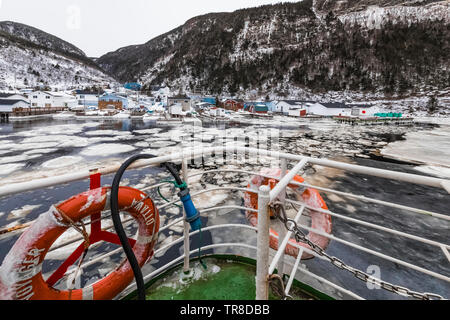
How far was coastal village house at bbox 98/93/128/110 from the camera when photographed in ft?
150

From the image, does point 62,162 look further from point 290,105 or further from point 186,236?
point 290,105

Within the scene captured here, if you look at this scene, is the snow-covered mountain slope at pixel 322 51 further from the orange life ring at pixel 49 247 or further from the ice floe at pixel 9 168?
the orange life ring at pixel 49 247

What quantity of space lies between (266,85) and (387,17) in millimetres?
64400

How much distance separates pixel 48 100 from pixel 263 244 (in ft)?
208

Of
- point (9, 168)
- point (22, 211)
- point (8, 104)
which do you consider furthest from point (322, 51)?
point (22, 211)

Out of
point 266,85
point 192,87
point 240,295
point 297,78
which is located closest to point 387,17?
point 297,78

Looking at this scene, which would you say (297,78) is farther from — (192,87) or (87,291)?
(87,291)

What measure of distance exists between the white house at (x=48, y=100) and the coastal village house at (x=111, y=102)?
9.79 meters

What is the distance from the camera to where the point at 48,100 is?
48.4 meters

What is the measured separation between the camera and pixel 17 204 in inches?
229

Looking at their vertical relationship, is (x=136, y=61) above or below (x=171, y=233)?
above

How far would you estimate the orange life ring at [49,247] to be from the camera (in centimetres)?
124

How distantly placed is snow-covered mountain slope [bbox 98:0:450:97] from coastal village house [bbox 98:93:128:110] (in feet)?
145

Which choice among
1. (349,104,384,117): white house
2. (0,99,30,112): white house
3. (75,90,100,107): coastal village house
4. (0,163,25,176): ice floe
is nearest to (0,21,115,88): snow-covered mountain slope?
(75,90,100,107): coastal village house
